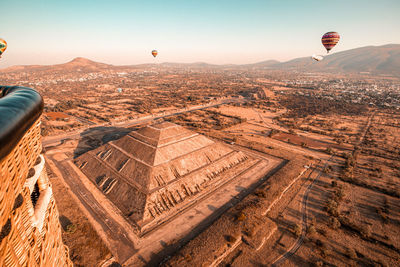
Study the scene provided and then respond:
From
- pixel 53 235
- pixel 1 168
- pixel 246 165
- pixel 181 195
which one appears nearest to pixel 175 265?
pixel 181 195

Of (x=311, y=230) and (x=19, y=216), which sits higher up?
(x=19, y=216)

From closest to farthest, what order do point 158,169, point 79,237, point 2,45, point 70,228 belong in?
point 79,237
point 70,228
point 158,169
point 2,45

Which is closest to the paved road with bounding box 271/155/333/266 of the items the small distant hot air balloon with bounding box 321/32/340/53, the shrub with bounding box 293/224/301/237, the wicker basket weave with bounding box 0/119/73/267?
the shrub with bounding box 293/224/301/237

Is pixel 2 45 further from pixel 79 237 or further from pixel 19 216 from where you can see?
pixel 19 216

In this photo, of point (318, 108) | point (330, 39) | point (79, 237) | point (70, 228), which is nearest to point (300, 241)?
point (79, 237)

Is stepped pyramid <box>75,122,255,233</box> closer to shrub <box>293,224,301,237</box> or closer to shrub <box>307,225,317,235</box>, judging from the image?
shrub <box>293,224,301,237</box>

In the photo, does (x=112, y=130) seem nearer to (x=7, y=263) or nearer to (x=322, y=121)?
(x=7, y=263)
